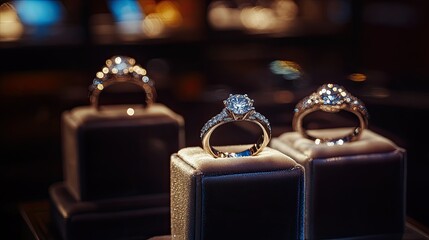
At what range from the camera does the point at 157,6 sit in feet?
12.8

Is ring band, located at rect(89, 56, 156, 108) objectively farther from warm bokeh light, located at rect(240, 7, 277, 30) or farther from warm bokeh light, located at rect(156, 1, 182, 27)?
warm bokeh light, located at rect(240, 7, 277, 30)

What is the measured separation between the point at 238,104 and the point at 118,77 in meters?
0.38

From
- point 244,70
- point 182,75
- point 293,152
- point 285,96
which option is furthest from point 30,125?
point 293,152

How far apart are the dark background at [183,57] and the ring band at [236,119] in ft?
4.36

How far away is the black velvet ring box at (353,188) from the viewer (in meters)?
1.17

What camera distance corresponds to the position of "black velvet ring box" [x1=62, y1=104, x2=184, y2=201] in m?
1.34

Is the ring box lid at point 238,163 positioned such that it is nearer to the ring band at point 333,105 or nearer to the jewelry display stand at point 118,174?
the ring band at point 333,105

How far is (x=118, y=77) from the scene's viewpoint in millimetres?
1429

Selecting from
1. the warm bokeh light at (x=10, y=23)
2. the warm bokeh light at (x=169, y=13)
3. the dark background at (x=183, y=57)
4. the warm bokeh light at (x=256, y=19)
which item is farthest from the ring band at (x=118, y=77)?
the warm bokeh light at (x=256, y=19)

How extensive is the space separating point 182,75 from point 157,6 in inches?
14.1

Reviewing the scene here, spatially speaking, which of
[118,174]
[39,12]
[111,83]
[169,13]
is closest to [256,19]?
Answer: [169,13]

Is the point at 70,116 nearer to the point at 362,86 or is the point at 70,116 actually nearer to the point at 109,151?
the point at 109,151

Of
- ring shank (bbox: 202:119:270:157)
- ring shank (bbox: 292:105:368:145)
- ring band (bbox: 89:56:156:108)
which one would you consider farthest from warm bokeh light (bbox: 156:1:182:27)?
ring shank (bbox: 202:119:270:157)

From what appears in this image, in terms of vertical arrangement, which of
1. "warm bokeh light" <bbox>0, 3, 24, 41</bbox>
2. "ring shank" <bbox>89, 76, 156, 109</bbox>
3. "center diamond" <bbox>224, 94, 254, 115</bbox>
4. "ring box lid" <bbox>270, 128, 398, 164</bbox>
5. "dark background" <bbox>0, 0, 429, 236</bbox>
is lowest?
"dark background" <bbox>0, 0, 429, 236</bbox>
